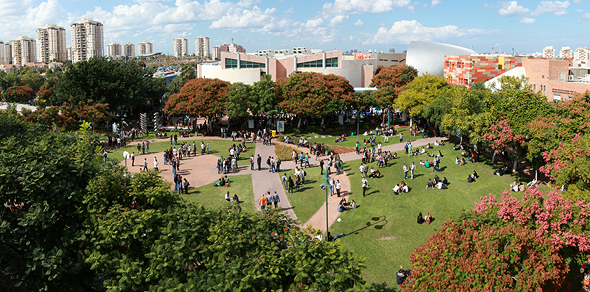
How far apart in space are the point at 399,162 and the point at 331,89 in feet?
68.0

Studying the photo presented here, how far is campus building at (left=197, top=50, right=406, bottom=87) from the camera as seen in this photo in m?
78.8

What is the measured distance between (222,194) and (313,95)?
81.1 feet

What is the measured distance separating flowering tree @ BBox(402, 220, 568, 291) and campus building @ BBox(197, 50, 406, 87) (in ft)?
213

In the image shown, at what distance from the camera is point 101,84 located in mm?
56781

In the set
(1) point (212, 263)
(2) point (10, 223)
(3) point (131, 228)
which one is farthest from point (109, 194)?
(1) point (212, 263)

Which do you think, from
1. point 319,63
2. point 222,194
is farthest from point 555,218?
point 319,63

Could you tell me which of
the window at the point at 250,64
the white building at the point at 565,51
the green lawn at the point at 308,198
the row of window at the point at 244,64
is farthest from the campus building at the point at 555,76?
the white building at the point at 565,51

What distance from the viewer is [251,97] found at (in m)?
53.6

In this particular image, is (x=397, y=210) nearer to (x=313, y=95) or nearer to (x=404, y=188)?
(x=404, y=188)

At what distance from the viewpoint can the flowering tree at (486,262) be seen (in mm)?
14727

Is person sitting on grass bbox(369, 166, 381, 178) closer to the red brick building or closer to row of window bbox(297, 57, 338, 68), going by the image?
the red brick building

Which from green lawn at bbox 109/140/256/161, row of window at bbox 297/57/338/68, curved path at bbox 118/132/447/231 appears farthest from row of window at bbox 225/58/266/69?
curved path at bbox 118/132/447/231

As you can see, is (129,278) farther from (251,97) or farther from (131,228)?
(251,97)

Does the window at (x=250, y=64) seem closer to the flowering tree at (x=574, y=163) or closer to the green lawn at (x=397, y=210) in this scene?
the green lawn at (x=397, y=210)
